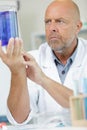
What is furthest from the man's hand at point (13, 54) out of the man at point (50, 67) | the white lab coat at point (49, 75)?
the white lab coat at point (49, 75)

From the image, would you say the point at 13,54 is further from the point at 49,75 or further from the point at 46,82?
the point at 49,75

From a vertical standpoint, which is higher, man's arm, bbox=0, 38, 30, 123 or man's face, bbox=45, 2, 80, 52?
man's face, bbox=45, 2, 80, 52

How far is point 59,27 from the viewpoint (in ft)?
2.96

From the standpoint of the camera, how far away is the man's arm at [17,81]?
2.25ft

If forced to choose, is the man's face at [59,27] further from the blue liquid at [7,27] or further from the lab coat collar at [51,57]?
the blue liquid at [7,27]

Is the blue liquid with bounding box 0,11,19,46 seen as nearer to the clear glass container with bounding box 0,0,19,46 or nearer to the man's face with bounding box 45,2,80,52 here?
the clear glass container with bounding box 0,0,19,46

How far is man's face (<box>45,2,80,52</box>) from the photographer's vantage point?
886 mm

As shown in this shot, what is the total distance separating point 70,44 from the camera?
1010 mm

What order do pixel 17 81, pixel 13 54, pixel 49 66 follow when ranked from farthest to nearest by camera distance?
pixel 49 66 → pixel 17 81 → pixel 13 54

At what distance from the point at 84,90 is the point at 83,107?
54 millimetres

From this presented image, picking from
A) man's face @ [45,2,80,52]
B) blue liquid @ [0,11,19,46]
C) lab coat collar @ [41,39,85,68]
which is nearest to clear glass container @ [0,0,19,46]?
blue liquid @ [0,11,19,46]

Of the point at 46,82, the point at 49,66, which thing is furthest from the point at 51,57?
the point at 46,82

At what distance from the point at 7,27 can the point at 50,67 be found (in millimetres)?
334

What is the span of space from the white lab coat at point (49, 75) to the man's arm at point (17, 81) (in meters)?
0.03
